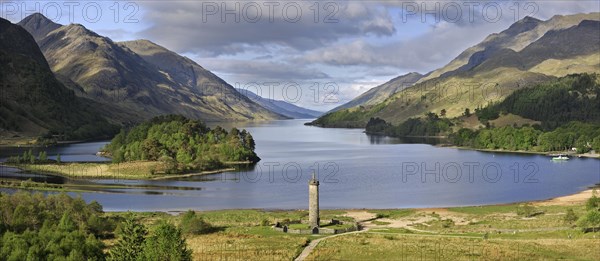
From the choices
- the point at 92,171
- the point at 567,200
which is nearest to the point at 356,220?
the point at 567,200

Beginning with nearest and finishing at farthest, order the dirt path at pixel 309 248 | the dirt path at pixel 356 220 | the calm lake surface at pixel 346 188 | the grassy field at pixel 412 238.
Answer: the dirt path at pixel 309 248 → the grassy field at pixel 412 238 → the dirt path at pixel 356 220 → the calm lake surface at pixel 346 188

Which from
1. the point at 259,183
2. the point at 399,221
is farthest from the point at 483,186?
the point at 399,221

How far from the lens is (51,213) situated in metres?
89.2

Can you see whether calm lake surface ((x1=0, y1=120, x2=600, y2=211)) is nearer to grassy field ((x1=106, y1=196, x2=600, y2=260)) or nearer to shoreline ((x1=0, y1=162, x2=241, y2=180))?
shoreline ((x1=0, y1=162, x2=241, y2=180))

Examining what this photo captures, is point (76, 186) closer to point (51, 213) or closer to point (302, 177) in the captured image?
point (302, 177)

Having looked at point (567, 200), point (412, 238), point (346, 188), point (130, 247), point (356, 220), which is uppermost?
point (130, 247)

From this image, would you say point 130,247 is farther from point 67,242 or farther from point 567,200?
point 567,200

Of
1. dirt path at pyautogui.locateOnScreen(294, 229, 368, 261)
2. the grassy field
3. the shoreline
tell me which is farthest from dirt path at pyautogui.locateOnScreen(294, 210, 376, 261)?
the shoreline

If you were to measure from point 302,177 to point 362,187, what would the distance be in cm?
2456

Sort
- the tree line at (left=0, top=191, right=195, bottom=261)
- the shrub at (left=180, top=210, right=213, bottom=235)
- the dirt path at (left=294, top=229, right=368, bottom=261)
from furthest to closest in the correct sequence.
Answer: the shrub at (left=180, top=210, right=213, bottom=235), the dirt path at (left=294, top=229, right=368, bottom=261), the tree line at (left=0, top=191, right=195, bottom=261)

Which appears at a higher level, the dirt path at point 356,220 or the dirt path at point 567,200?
the dirt path at point 567,200

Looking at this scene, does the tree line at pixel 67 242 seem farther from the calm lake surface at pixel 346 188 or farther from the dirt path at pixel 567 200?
the dirt path at pixel 567 200

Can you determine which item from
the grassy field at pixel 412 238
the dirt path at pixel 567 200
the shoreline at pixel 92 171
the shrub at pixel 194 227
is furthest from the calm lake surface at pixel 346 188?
the shrub at pixel 194 227

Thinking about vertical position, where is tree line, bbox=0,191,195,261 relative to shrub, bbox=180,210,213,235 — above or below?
above
